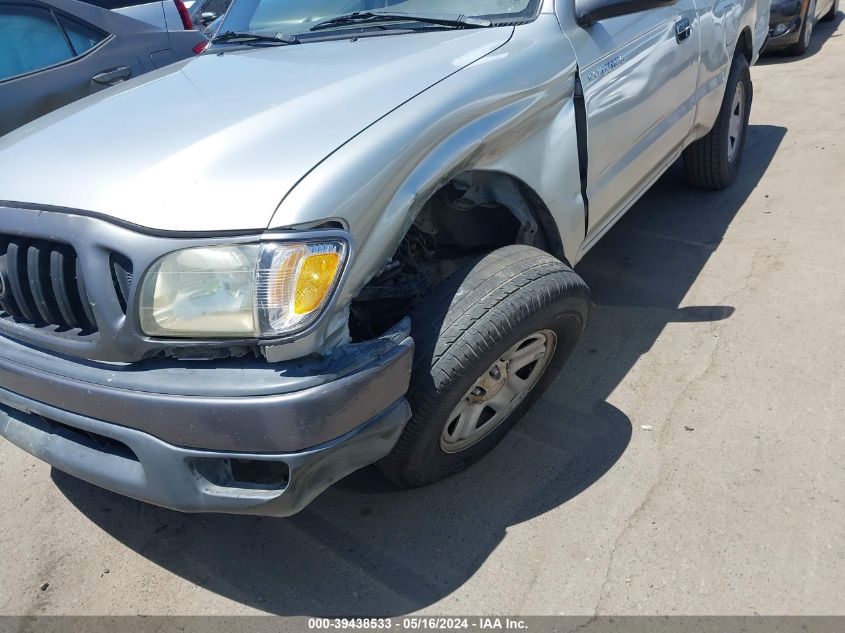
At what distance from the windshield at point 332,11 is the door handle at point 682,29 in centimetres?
104

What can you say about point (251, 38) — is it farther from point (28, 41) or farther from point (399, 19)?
point (28, 41)

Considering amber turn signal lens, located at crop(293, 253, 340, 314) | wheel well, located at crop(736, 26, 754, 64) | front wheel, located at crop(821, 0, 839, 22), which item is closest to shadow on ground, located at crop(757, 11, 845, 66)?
front wheel, located at crop(821, 0, 839, 22)

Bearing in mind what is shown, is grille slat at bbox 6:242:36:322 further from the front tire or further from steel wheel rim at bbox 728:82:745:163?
steel wheel rim at bbox 728:82:745:163

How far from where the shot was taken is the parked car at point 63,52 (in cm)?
443

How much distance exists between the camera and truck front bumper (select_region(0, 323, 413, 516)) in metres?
1.79

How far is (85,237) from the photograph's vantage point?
188 cm

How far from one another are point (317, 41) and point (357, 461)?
168cm

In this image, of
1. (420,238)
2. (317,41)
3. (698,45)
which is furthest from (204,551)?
(698,45)

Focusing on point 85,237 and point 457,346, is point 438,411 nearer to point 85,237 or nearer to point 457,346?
point 457,346

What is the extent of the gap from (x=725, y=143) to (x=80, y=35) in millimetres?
4055

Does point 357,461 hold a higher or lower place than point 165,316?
lower

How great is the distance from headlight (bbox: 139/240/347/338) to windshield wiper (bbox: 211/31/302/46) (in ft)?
4.62

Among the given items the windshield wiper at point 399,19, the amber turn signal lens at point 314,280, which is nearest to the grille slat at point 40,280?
the amber turn signal lens at point 314,280

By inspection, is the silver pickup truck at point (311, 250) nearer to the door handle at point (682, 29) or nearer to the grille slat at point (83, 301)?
the grille slat at point (83, 301)
